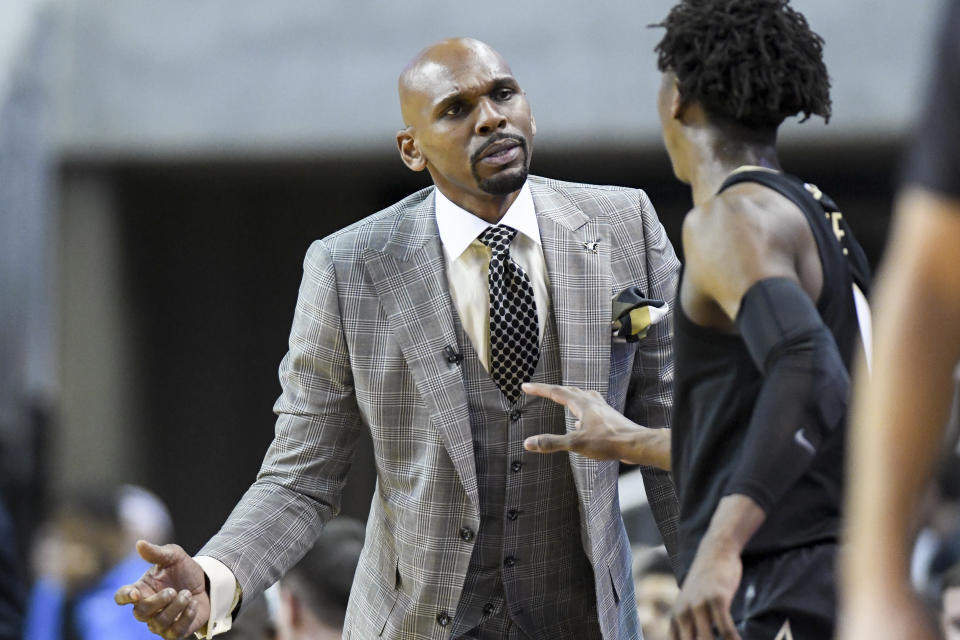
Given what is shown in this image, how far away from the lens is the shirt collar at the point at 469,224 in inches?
123

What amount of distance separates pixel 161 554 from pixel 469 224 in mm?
983

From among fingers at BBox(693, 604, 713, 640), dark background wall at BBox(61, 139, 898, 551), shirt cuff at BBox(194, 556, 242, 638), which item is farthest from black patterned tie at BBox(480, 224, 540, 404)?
dark background wall at BBox(61, 139, 898, 551)

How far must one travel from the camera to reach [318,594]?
4203 mm

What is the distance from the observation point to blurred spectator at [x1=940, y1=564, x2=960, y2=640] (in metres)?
3.04

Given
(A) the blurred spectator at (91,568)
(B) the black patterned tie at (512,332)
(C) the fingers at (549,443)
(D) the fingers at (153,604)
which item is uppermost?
(B) the black patterned tie at (512,332)

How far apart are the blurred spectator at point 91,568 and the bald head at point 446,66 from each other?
268 centimetres

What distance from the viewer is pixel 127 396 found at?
9.61m

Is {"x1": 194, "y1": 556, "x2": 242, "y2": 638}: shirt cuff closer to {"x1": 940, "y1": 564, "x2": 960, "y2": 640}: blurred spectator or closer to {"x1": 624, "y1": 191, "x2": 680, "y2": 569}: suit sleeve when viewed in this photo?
{"x1": 624, "y1": 191, "x2": 680, "y2": 569}: suit sleeve

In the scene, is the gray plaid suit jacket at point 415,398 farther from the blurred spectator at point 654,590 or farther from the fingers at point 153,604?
the blurred spectator at point 654,590

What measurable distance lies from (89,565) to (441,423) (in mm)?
3005

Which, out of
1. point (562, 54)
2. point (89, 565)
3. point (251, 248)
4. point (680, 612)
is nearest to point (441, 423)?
point (680, 612)

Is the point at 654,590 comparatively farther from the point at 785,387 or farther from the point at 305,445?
the point at 785,387

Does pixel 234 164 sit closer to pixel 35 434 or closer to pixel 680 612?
pixel 35 434

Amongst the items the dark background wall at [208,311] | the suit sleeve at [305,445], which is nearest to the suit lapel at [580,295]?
the suit sleeve at [305,445]
